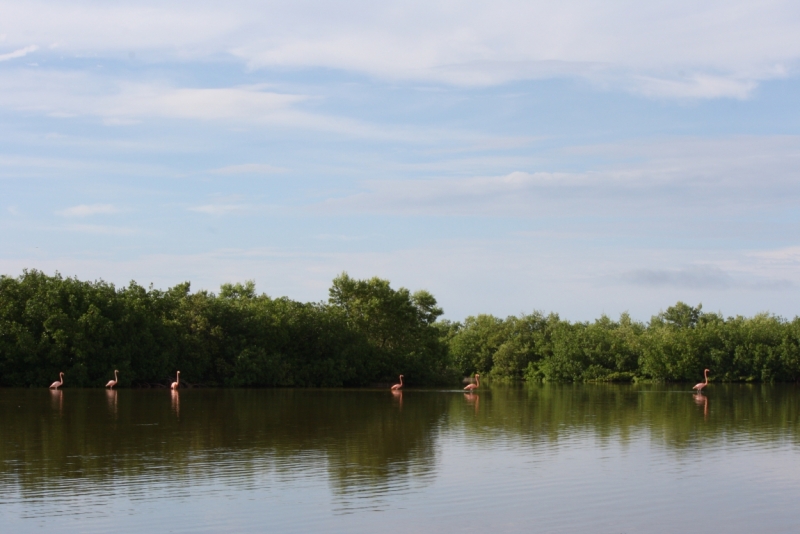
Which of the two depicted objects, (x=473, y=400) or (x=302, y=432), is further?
(x=473, y=400)

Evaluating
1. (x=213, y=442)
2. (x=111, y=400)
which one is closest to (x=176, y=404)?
(x=111, y=400)

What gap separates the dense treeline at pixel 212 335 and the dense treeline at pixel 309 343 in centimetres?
8

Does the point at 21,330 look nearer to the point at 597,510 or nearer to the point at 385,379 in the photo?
the point at 385,379

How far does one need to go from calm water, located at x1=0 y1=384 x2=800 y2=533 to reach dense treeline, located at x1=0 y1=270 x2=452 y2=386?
2025cm

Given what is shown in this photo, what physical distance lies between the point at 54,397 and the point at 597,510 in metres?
32.0

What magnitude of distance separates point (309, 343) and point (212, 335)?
315 inches

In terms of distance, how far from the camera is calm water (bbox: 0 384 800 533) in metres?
13.3

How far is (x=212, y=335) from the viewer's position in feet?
199

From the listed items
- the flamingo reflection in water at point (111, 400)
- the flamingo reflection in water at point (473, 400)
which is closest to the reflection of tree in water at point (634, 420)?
the flamingo reflection in water at point (473, 400)

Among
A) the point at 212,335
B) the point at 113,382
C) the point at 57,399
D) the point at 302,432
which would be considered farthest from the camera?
the point at 212,335

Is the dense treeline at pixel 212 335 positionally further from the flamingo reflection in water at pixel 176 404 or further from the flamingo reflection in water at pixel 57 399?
the flamingo reflection in water at pixel 176 404

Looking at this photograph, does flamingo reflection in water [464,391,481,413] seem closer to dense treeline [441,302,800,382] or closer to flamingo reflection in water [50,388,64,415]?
flamingo reflection in water [50,388,64,415]

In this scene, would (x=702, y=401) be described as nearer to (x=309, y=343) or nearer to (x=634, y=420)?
(x=634, y=420)

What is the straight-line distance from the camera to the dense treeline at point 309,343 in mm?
51500
